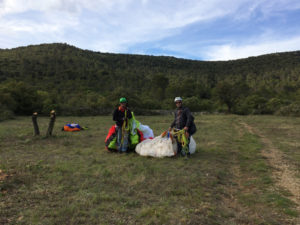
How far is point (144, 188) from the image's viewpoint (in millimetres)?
4223

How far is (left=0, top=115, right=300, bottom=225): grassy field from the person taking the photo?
315cm

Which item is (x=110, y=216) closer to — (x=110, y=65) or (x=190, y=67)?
(x=110, y=65)

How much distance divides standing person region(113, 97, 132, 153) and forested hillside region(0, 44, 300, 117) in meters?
16.0

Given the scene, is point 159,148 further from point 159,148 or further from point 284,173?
point 284,173

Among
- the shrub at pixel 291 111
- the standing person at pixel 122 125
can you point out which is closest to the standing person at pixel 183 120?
the standing person at pixel 122 125

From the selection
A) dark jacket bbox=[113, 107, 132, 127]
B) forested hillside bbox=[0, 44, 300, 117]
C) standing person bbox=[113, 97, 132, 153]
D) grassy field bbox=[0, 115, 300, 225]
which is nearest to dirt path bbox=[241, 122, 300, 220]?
grassy field bbox=[0, 115, 300, 225]

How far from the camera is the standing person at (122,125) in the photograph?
23.2ft

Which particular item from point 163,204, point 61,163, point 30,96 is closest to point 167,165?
point 163,204

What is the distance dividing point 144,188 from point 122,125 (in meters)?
A: 3.21

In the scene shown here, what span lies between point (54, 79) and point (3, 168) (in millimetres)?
46028

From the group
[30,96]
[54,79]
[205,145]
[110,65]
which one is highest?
A: [110,65]

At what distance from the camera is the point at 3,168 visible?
4965 mm

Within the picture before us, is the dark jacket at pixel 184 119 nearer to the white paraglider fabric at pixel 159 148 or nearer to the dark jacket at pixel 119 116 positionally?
the white paraglider fabric at pixel 159 148

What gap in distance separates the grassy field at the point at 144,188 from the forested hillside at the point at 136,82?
653 inches
